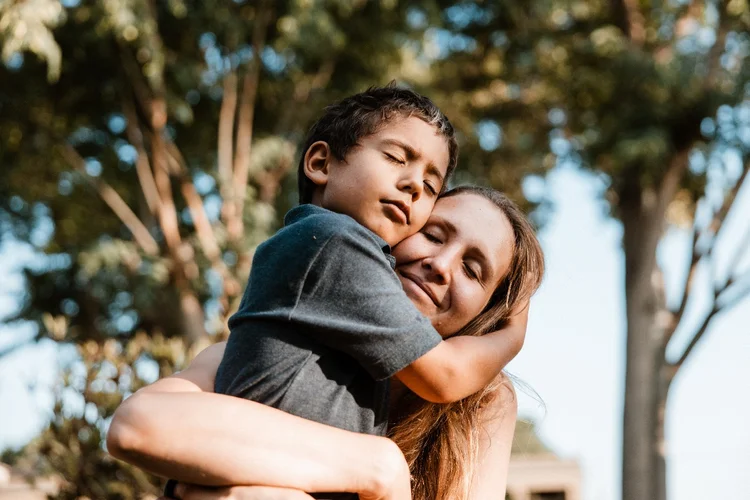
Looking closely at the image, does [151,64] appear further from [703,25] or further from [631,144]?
[703,25]

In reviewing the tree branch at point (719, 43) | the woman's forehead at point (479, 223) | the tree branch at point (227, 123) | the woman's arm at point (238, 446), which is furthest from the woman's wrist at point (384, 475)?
the tree branch at point (719, 43)

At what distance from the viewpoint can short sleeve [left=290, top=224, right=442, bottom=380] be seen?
1.68 metres

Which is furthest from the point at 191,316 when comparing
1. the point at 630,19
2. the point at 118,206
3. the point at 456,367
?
the point at 456,367

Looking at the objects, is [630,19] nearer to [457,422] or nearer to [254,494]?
[457,422]

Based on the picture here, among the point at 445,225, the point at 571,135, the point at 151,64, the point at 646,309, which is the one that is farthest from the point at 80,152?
the point at 445,225

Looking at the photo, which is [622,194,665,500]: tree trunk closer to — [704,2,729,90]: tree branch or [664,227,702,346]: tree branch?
[664,227,702,346]: tree branch

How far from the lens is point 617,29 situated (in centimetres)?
1205

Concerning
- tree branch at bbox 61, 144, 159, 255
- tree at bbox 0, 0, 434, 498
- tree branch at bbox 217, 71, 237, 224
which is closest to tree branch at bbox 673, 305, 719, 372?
tree at bbox 0, 0, 434, 498

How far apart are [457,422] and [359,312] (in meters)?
0.70

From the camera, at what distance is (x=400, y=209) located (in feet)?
6.73

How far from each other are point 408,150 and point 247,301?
0.56m

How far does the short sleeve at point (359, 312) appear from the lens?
1684mm

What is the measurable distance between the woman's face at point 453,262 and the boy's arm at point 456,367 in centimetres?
16

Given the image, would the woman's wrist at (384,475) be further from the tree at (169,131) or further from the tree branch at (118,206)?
the tree branch at (118,206)
